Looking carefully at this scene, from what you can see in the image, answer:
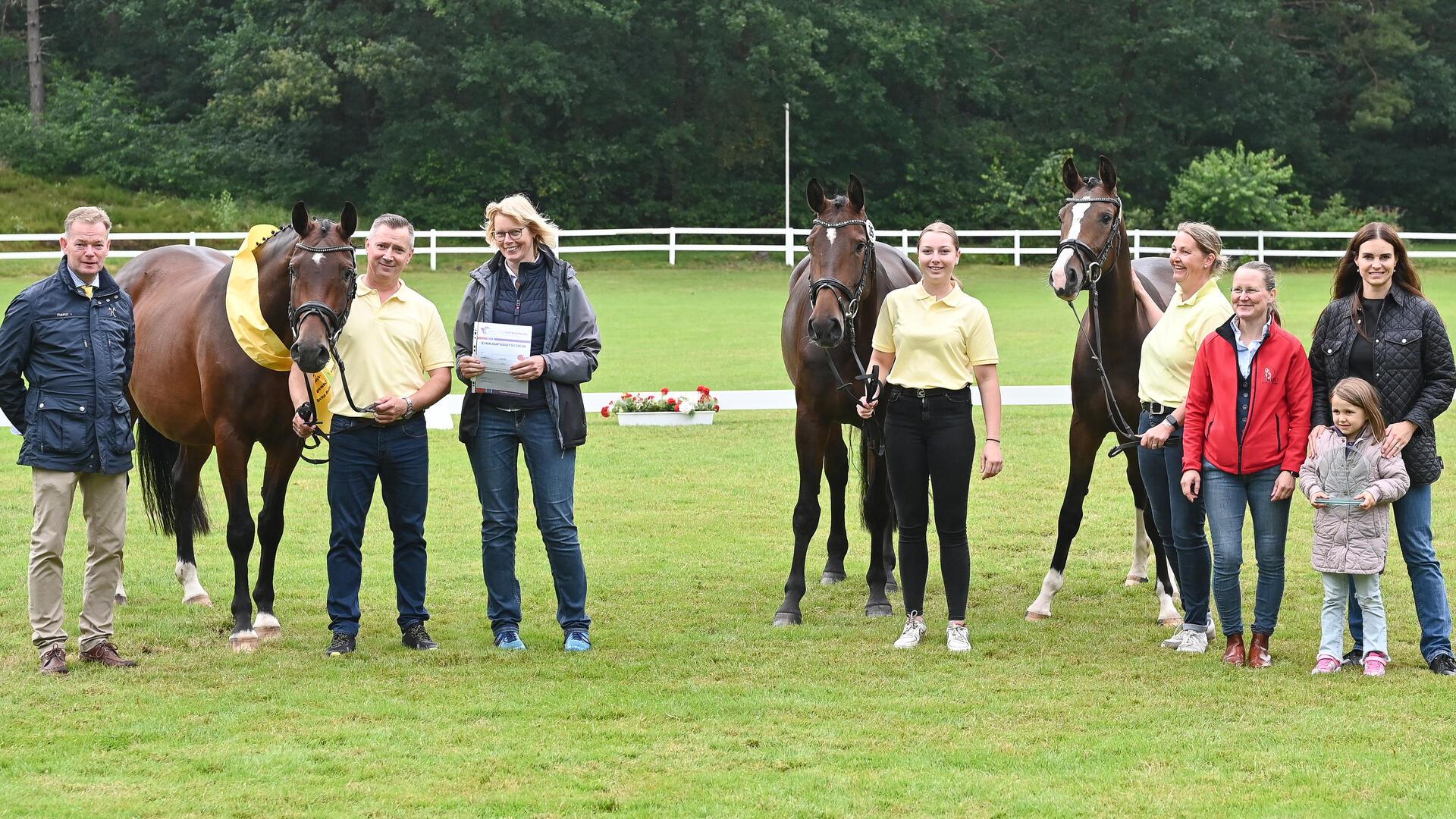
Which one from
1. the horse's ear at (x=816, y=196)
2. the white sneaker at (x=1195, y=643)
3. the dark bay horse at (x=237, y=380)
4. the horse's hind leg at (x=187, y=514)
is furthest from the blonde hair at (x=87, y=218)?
the white sneaker at (x=1195, y=643)

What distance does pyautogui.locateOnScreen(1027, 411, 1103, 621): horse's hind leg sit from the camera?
7.25 meters

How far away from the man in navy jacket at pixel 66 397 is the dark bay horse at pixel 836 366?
3.01m

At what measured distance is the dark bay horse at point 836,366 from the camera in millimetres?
6617

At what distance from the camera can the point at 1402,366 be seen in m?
5.77

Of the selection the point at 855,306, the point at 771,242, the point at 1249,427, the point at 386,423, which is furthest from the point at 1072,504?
the point at 771,242

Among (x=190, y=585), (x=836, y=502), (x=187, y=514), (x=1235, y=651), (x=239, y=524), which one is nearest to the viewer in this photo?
(x=1235, y=651)

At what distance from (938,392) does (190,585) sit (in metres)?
4.17

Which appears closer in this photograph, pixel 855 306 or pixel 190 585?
pixel 855 306

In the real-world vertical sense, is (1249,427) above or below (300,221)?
below

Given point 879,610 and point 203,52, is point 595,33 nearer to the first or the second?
point 203,52

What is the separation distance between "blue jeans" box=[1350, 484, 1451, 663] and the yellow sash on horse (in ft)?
15.2

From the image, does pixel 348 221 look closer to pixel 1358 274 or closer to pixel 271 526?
pixel 271 526

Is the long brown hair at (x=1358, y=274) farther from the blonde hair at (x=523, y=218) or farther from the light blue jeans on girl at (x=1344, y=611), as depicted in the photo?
the blonde hair at (x=523, y=218)

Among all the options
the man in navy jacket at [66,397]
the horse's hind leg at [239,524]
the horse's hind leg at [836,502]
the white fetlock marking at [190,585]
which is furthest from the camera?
the horse's hind leg at [836,502]
